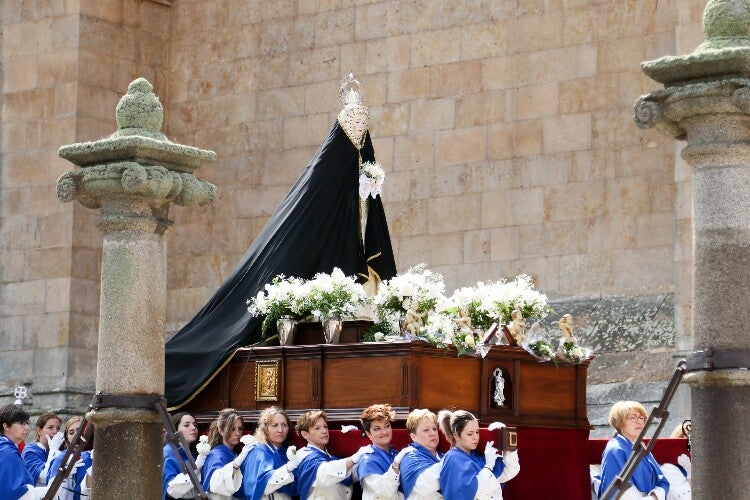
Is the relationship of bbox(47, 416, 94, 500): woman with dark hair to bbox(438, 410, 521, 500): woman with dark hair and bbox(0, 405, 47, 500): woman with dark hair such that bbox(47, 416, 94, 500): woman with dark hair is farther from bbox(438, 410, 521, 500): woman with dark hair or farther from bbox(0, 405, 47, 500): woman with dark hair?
bbox(438, 410, 521, 500): woman with dark hair

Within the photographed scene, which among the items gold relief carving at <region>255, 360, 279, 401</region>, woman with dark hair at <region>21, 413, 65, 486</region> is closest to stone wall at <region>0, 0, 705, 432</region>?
gold relief carving at <region>255, 360, 279, 401</region>

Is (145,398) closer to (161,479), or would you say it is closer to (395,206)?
(161,479)

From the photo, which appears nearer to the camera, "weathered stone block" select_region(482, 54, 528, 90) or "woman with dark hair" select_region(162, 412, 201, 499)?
"woman with dark hair" select_region(162, 412, 201, 499)

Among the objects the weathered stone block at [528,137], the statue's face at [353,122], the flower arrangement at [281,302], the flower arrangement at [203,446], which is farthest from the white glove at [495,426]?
the weathered stone block at [528,137]

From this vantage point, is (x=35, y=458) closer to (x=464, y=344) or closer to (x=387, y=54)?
(x=464, y=344)

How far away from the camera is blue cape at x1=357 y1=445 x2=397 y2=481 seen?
1030 centimetres

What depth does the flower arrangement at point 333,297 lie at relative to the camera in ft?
37.4

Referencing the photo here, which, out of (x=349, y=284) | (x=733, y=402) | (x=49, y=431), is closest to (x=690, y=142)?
(x=733, y=402)

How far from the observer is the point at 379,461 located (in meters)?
10.3

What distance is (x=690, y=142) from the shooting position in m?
9.12

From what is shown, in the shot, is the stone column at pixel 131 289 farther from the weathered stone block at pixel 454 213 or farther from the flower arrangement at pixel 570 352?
the weathered stone block at pixel 454 213

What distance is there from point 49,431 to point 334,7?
6.84m

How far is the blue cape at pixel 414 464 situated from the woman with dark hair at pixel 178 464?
1.55 metres

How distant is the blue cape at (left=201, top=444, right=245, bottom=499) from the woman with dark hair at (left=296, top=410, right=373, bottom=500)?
1.90 feet
